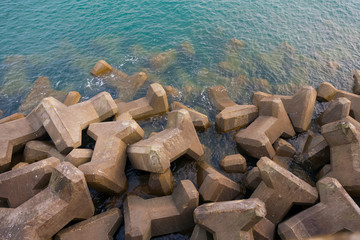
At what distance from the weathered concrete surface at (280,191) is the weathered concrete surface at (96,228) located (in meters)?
4.41

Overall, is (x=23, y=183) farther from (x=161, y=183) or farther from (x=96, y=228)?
(x=161, y=183)

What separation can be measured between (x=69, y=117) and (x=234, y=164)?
645cm

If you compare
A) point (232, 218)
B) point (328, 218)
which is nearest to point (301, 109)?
point (328, 218)

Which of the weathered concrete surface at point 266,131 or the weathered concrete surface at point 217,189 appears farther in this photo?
the weathered concrete surface at point 266,131

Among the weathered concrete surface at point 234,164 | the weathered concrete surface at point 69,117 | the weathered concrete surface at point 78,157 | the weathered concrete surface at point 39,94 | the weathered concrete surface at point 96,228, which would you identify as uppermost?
the weathered concrete surface at point 69,117

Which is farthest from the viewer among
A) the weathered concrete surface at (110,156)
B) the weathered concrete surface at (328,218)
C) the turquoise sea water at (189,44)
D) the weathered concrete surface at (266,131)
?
the turquoise sea water at (189,44)

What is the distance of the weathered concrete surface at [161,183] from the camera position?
764 cm

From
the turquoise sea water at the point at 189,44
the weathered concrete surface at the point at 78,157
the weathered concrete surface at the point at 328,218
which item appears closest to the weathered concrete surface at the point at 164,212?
the weathered concrete surface at the point at 78,157

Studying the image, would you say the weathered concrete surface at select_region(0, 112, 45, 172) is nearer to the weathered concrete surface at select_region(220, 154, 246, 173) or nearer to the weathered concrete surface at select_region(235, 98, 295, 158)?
the weathered concrete surface at select_region(220, 154, 246, 173)

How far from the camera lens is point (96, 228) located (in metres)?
6.61

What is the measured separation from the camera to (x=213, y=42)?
56.0ft

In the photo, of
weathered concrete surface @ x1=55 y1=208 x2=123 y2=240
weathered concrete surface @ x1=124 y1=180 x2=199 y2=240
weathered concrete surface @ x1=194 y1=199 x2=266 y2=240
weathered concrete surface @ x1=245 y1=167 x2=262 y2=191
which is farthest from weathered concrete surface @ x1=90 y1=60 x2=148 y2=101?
weathered concrete surface @ x1=194 y1=199 x2=266 y2=240

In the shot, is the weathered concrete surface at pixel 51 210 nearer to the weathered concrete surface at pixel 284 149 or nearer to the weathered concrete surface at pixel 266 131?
the weathered concrete surface at pixel 266 131

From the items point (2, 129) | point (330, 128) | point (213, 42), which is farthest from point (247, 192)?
point (213, 42)
